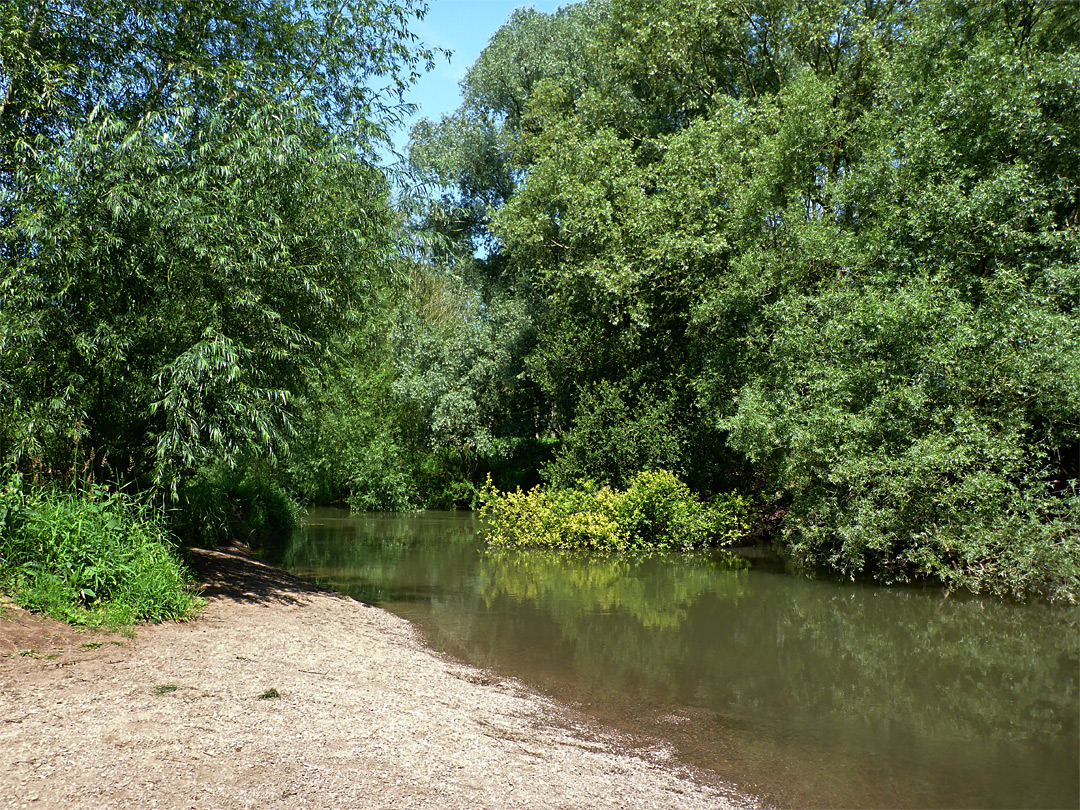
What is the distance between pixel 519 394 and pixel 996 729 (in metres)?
20.5

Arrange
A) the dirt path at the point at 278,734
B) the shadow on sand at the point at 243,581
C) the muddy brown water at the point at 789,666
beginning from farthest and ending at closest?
the shadow on sand at the point at 243,581 < the muddy brown water at the point at 789,666 < the dirt path at the point at 278,734

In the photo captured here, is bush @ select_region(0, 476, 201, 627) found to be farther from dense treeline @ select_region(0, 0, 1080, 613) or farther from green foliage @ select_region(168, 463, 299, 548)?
green foliage @ select_region(168, 463, 299, 548)

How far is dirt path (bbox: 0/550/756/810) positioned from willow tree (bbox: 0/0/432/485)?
8.98 feet

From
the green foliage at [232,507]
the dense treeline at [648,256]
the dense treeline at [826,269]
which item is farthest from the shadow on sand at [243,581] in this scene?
the dense treeline at [826,269]

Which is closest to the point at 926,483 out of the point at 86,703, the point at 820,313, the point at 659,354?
the point at 820,313

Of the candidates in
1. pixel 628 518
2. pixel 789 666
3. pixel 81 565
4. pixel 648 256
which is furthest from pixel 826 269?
pixel 81 565

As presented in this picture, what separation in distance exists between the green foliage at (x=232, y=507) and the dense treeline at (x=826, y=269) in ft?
21.1

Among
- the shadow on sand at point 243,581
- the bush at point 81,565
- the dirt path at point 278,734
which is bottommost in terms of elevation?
the shadow on sand at point 243,581

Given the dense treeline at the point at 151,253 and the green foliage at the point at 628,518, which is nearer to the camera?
the dense treeline at the point at 151,253

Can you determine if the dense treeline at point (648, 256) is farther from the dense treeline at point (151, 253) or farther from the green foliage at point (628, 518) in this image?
the green foliage at point (628, 518)

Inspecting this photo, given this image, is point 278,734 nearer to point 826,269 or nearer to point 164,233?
point 164,233

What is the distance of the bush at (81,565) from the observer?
7012 millimetres

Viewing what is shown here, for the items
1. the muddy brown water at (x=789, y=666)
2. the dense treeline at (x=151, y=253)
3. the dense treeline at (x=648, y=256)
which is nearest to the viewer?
the muddy brown water at (x=789, y=666)

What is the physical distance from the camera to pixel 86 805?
385 centimetres
